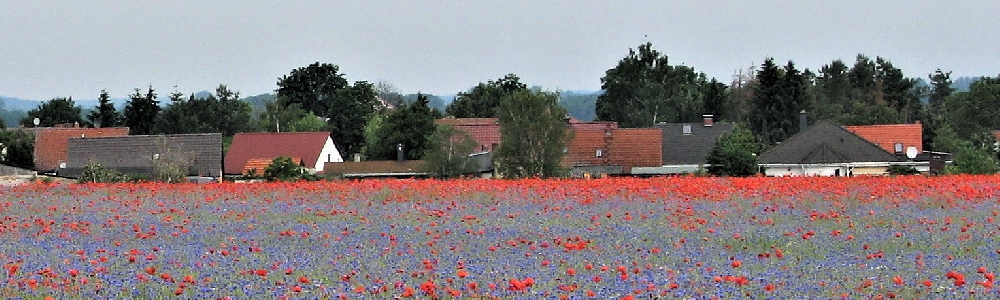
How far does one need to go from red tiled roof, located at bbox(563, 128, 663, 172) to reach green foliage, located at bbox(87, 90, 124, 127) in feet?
224

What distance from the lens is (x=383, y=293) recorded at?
28.1ft

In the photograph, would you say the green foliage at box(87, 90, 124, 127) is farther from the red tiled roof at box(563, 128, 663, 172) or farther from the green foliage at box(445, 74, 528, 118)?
the red tiled roof at box(563, 128, 663, 172)

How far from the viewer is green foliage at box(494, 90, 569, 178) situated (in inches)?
1442

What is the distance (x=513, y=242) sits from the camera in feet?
39.5

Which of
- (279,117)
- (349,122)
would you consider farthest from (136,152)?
(279,117)

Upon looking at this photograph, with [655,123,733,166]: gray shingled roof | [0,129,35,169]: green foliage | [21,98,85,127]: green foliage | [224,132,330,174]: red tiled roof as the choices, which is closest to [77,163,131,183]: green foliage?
[655,123,733,166]: gray shingled roof

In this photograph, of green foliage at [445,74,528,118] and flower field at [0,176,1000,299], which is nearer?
flower field at [0,176,1000,299]

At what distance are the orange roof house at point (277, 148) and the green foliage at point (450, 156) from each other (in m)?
32.4

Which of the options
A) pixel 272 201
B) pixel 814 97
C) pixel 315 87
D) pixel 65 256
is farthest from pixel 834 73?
pixel 65 256

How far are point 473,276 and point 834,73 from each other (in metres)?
115

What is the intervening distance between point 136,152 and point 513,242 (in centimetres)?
5388

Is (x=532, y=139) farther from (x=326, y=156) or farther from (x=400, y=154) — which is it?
(x=326, y=156)

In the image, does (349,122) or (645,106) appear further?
(349,122)

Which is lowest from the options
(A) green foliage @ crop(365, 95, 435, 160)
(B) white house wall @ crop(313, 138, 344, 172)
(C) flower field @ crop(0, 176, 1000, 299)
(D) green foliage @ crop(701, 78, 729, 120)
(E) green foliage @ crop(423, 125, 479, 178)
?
(C) flower field @ crop(0, 176, 1000, 299)
